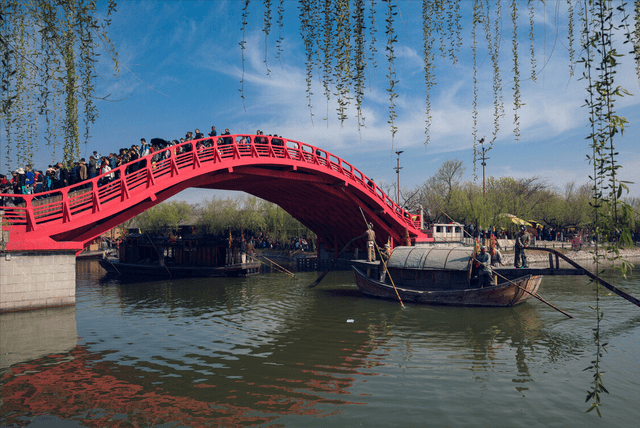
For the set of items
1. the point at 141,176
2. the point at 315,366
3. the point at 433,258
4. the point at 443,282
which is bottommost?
the point at 315,366

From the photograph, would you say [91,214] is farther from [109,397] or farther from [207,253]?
[207,253]

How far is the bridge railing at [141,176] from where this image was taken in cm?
1338

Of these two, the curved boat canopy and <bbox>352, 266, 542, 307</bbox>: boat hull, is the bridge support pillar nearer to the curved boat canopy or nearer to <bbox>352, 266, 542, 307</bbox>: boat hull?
<bbox>352, 266, 542, 307</bbox>: boat hull

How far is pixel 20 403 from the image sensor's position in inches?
265

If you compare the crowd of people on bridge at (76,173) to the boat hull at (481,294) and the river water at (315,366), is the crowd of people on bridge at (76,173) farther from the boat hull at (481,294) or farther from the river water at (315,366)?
the boat hull at (481,294)

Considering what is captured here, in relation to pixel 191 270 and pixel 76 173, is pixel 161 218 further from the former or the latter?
pixel 76 173

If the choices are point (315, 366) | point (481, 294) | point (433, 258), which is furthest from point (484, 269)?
point (315, 366)

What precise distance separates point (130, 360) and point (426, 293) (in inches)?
435

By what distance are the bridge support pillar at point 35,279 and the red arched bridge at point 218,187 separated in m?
0.30

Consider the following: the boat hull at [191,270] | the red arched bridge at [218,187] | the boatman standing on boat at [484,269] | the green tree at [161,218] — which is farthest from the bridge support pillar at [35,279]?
the green tree at [161,218]

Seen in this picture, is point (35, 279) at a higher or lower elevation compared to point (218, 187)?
lower

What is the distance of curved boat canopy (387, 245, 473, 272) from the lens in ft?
53.0

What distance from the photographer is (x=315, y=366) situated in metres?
8.84

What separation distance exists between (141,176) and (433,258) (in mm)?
12101
